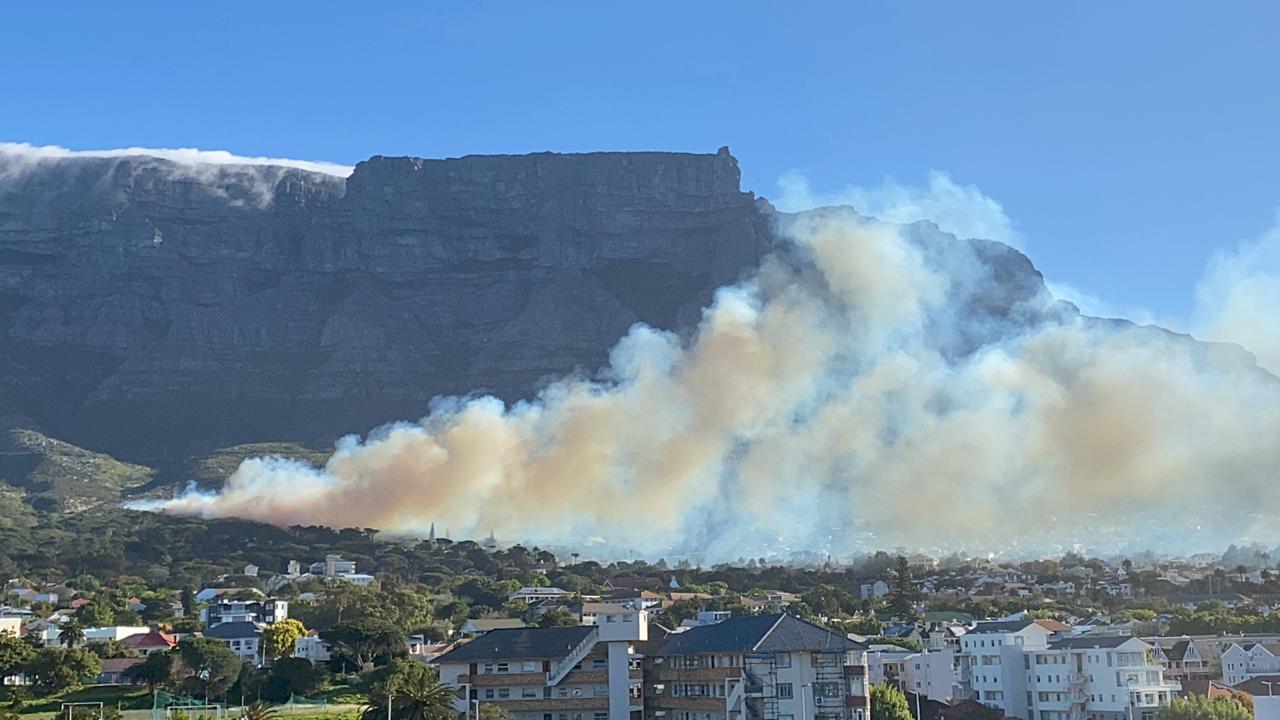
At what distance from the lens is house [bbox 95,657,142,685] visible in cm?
12500

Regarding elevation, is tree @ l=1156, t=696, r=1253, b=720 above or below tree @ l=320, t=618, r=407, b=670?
below

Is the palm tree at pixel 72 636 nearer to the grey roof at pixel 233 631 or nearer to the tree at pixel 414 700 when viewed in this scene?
the grey roof at pixel 233 631

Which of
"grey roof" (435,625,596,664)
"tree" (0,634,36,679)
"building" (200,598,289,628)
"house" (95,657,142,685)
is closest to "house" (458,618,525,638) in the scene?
"building" (200,598,289,628)

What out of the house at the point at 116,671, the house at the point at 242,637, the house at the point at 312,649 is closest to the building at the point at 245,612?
the house at the point at 242,637

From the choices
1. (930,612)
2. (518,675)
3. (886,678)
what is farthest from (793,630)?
(930,612)

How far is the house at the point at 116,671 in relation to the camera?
125m

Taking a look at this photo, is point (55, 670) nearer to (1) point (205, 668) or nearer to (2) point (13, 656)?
(2) point (13, 656)

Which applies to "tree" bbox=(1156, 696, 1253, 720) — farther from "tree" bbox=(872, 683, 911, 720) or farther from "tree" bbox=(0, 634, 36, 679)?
"tree" bbox=(0, 634, 36, 679)

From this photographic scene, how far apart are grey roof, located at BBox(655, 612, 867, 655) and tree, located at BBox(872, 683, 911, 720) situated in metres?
15.0

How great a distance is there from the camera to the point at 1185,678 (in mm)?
138750

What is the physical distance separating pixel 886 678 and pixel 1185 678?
30.2 meters

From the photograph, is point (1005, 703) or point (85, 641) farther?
point (85, 641)

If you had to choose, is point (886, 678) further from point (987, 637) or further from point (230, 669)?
point (230, 669)

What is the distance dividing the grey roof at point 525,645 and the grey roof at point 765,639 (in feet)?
20.2
